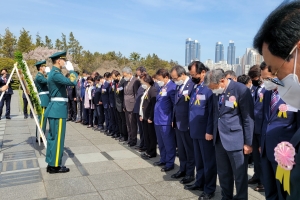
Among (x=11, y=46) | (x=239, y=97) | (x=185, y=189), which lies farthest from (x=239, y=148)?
(x=11, y=46)

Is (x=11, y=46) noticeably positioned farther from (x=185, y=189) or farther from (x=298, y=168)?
(x=298, y=168)

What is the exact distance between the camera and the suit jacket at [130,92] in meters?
6.82

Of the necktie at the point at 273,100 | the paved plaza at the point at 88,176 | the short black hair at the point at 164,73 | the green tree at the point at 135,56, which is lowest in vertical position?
the paved plaza at the point at 88,176

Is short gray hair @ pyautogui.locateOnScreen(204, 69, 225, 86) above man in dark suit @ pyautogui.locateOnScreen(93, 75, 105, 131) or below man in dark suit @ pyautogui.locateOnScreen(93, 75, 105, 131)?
above

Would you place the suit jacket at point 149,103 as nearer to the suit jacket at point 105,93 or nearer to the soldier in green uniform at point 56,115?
the soldier in green uniform at point 56,115

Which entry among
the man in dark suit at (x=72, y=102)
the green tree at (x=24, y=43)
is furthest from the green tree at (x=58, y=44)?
the man in dark suit at (x=72, y=102)

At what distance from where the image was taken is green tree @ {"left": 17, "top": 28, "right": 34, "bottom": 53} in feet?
130

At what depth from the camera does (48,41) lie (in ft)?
148

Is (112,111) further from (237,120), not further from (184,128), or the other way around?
(237,120)

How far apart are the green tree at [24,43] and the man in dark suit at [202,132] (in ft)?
135

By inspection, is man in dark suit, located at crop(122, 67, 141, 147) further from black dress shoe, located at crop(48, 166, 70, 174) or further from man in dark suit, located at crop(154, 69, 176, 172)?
black dress shoe, located at crop(48, 166, 70, 174)

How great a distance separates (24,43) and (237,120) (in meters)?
42.6

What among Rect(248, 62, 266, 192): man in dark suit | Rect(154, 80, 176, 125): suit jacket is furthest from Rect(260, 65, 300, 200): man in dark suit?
Rect(154, 80, 176, 125): suit jacket

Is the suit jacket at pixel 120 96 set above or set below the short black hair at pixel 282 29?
below
